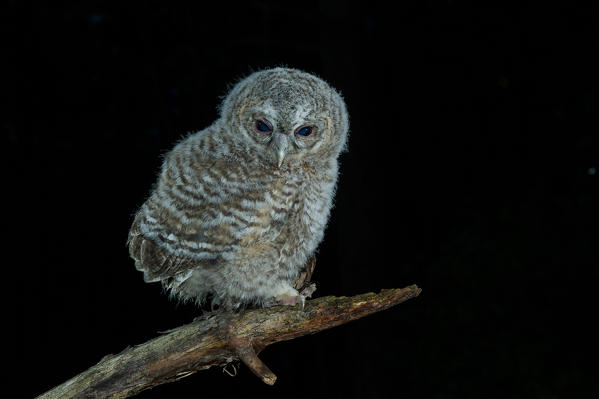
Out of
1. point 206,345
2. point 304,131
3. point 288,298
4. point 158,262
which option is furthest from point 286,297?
point 304,131

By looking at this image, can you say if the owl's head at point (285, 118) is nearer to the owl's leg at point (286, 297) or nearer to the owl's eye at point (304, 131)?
the owl's eye at point (304, 131)

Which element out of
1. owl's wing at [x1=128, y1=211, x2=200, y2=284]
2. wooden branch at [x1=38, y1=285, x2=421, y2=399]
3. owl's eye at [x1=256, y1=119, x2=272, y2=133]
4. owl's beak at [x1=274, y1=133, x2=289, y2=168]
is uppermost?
owl's eye at [x1=256, y1=119, x2=272, y2=133]

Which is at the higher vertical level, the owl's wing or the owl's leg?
the owl's wing

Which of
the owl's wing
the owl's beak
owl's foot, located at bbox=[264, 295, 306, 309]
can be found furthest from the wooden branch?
the owl's beak

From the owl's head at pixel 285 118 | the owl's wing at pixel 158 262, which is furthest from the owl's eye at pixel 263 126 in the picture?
the owl's wing at pixel 158 262

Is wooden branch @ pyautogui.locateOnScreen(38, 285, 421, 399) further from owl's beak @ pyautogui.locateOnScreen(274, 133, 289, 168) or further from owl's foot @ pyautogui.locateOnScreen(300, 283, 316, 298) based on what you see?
owl's beak @ pyautogui.locateOnScreen(274, 133, 289, 168)

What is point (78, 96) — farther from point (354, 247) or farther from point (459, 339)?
point (459, 339)

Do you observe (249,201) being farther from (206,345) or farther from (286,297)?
(206,345)

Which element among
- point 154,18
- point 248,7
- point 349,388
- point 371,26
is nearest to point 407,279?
point 349,388
